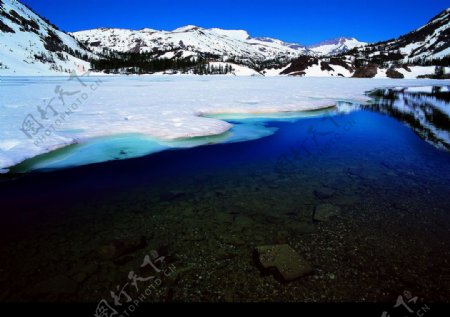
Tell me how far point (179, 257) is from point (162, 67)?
573 ft

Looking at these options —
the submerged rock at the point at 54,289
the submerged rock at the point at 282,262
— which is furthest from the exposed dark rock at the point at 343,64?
the submerged rock at the point at 54,289

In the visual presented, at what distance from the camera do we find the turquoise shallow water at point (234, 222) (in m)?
4.35

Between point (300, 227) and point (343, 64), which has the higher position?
point (343, 64)

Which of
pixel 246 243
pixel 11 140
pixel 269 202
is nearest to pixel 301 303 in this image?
pixel 246 243

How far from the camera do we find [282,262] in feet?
15.6

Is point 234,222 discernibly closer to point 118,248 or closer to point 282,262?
point 282,262

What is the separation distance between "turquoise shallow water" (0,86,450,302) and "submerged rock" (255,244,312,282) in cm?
14

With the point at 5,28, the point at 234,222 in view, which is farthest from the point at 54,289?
the point at 5,28

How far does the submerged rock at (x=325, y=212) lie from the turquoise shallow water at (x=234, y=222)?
118 mm

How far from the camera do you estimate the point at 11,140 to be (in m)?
10.5

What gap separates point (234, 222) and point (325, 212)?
6.58 ft

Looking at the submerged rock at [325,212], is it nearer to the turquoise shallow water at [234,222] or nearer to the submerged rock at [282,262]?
the turquoise shallow water at [234,222]

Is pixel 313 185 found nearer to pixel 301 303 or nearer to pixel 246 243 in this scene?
pixel 246 243

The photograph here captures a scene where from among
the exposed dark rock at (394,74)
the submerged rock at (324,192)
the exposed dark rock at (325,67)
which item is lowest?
the submerged rock at (324,192)
